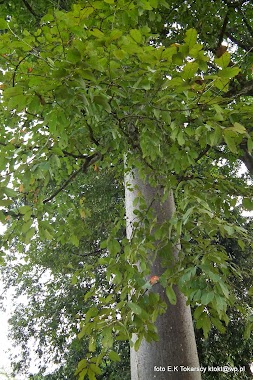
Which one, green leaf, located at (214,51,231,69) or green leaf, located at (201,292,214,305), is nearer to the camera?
green leaf, located at (214,51,231,69)

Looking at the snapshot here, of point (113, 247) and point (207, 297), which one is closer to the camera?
point (207, 297)

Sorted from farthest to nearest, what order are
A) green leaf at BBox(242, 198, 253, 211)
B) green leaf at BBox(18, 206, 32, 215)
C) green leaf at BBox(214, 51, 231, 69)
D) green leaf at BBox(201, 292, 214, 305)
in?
green leaf at BBox(242, 198, 253, 211) < green leaf at BBox(18, 206, 32, 215) < green leaf at BBox(201, 292, 214, 305) < green leaf at BBox(214, 51, 231, 69)

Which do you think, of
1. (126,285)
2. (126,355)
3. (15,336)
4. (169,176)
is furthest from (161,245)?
(15,336)

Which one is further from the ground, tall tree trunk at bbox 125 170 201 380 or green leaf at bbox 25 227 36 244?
green leaf at bbox 25 227 36 244

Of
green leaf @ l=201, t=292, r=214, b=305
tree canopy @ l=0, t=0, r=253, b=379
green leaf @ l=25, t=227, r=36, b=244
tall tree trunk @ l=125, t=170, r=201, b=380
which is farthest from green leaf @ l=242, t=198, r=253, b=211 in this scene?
green leaf @ l=25, t=227, r=36, b=244

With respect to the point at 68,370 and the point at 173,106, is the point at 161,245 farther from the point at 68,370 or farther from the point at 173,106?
the point at 68,370

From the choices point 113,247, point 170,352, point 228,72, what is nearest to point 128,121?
point 113,247

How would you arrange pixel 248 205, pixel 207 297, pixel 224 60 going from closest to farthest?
pixel 224 60
pixel 207 297
pixel 248 205

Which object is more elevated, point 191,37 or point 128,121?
point 128,121

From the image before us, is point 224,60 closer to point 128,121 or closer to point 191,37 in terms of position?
point 191,37

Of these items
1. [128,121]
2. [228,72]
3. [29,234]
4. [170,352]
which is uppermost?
[128,121]

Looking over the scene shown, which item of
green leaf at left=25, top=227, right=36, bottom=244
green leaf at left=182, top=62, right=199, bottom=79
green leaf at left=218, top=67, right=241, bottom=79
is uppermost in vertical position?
green leaf at left=182, top=62, right=199, bottom=79

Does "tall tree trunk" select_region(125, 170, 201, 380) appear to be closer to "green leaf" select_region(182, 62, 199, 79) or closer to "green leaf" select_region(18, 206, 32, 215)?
"green leaf" select_region(18, 206, 32, 215)

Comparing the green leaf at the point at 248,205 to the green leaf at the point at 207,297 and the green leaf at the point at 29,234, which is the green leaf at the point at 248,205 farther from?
the green leaf at the point at 29,234
